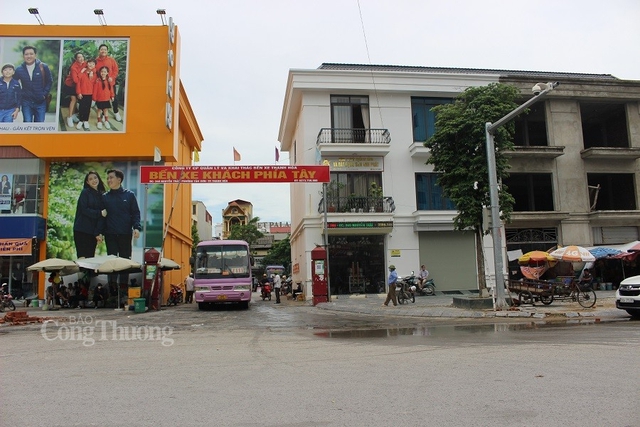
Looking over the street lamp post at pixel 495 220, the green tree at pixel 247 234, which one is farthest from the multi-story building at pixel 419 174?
the green tree at pixel 247 234

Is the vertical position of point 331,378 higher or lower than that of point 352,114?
lower

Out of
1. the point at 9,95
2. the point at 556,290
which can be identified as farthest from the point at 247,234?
the point at 556,290

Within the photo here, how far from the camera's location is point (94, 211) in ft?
87.2

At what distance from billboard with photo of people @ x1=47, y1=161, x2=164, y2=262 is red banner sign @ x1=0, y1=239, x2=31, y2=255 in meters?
1.04

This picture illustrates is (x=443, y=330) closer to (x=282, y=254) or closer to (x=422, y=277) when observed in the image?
(x=422, y=277)

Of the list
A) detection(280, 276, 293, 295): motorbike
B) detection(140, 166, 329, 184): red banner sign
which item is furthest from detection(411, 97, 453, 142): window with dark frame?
detection(280, 276, 293, 295): motorbike

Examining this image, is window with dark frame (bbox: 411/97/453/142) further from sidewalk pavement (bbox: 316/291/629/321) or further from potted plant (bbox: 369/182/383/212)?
sidewalk pavement (bbox: 316/291/629/321)

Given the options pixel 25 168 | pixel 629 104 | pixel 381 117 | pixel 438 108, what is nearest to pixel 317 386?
pixel 438 108

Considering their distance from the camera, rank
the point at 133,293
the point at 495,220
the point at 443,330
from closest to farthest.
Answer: the point at 443,330
the point at 495,220
the point at 133,293

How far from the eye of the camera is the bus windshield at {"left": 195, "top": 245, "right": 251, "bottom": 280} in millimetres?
21906

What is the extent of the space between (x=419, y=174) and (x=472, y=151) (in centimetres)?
913

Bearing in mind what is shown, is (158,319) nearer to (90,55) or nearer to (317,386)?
(317,386)

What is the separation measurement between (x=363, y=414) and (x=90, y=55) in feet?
91.1

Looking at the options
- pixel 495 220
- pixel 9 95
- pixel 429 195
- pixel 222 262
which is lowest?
pixel 222 262
